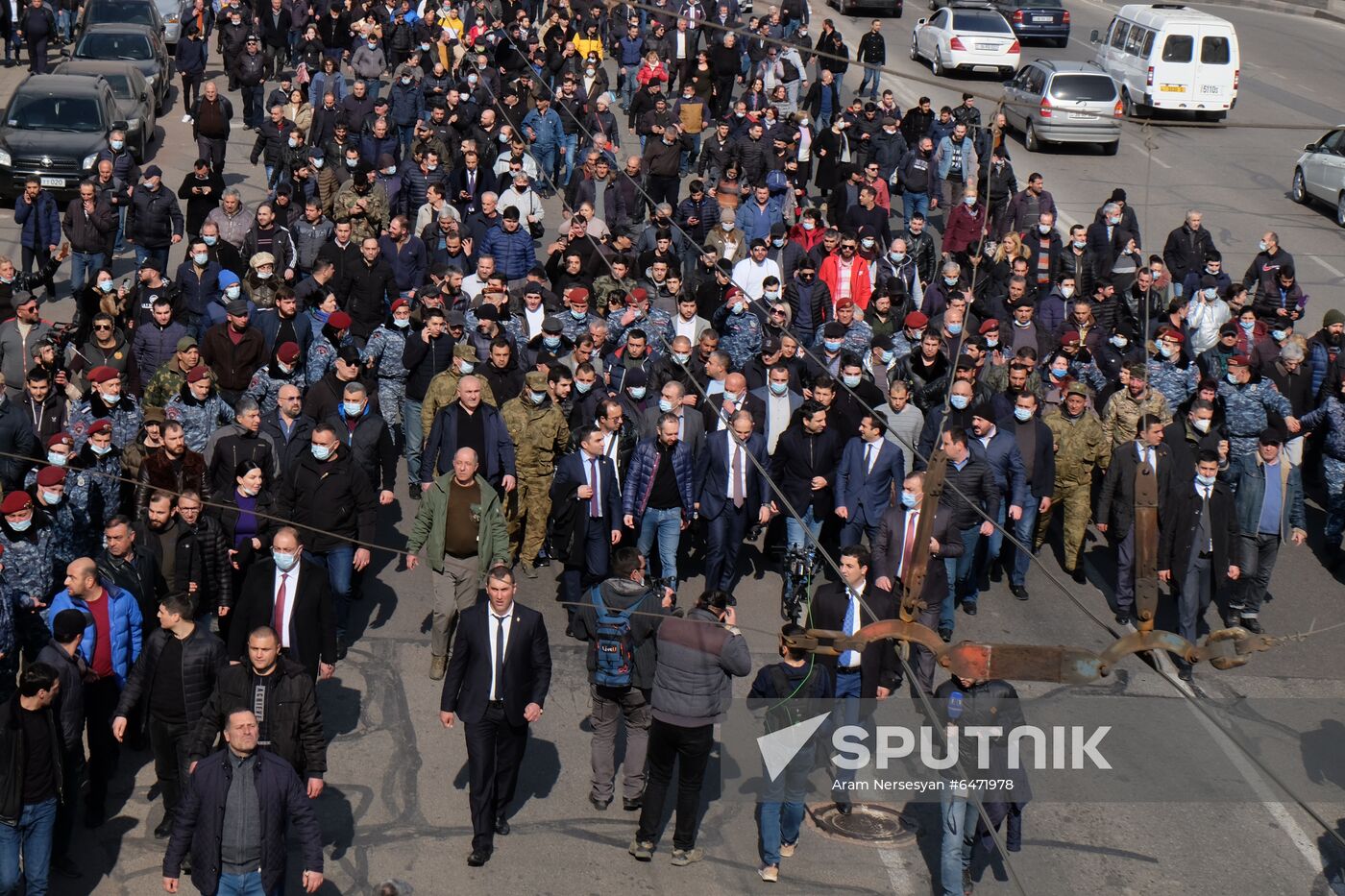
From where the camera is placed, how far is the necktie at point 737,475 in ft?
42.1

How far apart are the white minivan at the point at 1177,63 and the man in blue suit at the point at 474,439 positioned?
810 inches

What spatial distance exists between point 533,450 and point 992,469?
138 inches

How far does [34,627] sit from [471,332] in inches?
213

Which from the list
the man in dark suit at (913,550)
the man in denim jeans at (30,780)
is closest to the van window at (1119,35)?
the man in dark suit at (913,550)

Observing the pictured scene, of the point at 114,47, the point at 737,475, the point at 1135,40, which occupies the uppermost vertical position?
the point at 737,475

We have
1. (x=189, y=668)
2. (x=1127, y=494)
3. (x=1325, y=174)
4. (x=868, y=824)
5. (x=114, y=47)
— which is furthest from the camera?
(x=114, y=47)

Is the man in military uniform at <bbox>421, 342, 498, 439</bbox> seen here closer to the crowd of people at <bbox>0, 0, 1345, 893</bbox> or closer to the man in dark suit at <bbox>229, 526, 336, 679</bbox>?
the crowd of people at <bbox>0, 0, 1345, 893</bbox>

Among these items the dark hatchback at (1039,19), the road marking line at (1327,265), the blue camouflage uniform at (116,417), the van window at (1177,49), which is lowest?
the dark hatchback at (1039,19)

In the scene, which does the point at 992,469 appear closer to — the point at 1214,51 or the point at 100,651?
the point at 100,651

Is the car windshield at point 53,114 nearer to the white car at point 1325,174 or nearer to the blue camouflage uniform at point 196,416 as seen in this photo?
the blue camouflage uniform at point 196,416

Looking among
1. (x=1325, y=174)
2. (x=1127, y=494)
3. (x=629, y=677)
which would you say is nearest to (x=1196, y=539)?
(x=1127, y=494)

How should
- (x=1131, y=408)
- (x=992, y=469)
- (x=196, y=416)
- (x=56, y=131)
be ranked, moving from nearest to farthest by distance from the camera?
(x=196, y=416), (x=992, y=469), (x=1131, y=408), (x=56, y=131)

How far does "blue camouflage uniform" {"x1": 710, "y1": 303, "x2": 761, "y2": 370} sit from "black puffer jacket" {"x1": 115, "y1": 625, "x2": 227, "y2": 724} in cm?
699

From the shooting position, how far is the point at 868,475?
12922 millimetres
